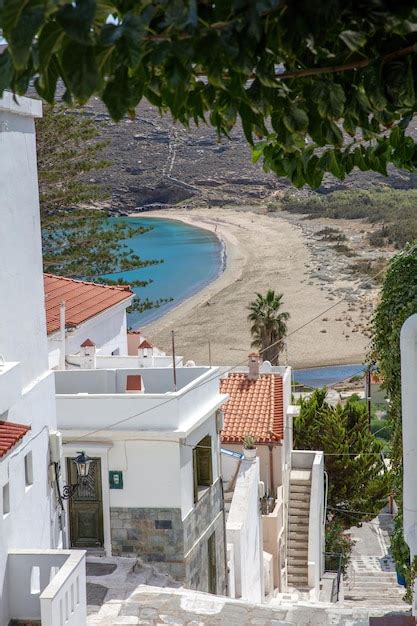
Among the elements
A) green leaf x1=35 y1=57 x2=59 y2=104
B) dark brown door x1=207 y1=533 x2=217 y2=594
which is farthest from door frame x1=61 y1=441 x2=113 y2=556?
green leaf x1=35 y1=57 x2=59 y2=104

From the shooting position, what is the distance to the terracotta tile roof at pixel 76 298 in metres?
17.4

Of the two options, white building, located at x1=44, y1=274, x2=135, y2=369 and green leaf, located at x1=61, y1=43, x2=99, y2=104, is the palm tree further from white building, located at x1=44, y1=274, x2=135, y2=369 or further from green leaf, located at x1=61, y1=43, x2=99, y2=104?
green leaf, located at x1=61, y1=43, x2=99, y2=104

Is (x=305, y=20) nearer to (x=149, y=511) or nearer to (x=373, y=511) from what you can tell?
(x=149, y=511)

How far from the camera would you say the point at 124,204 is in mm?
83000

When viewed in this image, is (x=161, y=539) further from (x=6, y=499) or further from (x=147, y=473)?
(x=6, y=499)

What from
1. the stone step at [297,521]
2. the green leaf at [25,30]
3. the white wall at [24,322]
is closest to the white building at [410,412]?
the white wall at [24,322]

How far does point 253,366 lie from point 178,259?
70896mm

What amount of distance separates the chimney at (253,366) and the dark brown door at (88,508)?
8364 millimetres

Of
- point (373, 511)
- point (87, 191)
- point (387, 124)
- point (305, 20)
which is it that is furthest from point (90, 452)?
point (87, 191)

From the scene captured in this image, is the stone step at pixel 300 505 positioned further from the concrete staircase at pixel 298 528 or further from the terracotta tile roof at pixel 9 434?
the terracotta tile roof at pixel 9 434

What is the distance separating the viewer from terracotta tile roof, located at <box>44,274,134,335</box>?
17.4 m

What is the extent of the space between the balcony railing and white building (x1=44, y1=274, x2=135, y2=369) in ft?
21.1

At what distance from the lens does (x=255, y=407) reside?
67.5ft

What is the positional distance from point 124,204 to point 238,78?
266 ft
